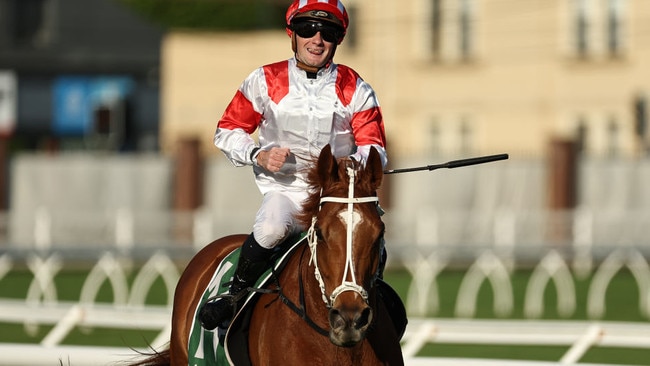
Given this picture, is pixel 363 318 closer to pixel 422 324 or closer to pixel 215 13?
pixel 422 324

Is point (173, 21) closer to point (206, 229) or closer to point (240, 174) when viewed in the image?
point (240, 174)

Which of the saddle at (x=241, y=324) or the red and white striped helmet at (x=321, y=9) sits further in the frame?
the red and white striped helmet at (x=321, y=9)

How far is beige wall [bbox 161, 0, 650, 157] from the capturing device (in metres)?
32.9

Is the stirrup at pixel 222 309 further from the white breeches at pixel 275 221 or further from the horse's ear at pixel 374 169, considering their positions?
the horse's ear at pixel 374 169

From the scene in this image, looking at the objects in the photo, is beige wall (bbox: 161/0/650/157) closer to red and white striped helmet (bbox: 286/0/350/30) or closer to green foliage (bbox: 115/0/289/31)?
green foliage (bbox: 115/0/289/31)

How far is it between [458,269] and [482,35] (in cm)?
1269

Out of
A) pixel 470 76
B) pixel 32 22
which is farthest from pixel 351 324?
pixel 32 22

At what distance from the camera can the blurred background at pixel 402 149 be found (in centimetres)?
1791

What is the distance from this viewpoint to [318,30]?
5797 millimetres

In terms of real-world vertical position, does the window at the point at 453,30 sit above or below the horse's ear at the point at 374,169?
above

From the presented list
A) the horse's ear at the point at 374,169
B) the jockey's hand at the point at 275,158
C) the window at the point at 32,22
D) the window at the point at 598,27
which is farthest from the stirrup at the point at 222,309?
the window at the point at 32,22

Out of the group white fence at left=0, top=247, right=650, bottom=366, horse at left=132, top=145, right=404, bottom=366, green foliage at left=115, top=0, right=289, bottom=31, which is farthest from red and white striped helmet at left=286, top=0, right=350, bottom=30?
green foliage at left=115, top=0, right=289, bottom=31

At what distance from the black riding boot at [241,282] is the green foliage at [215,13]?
3214 centimetres

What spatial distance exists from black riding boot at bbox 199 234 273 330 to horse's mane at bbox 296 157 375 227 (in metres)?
0.44
